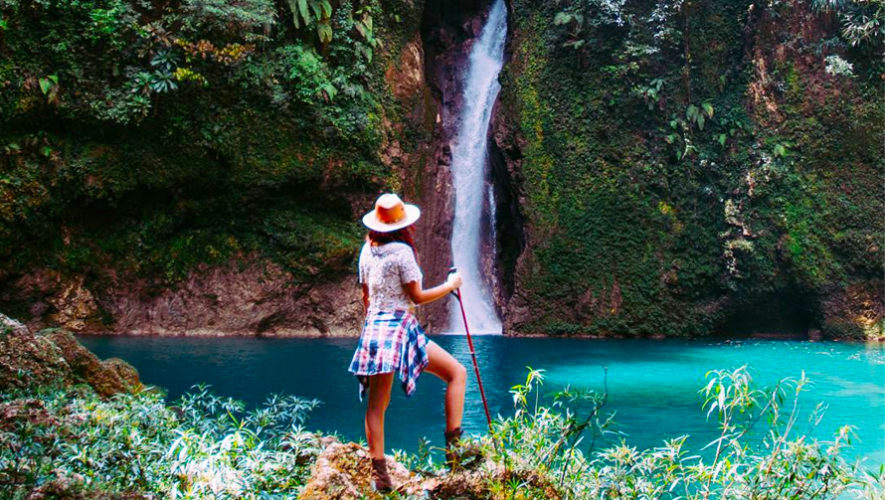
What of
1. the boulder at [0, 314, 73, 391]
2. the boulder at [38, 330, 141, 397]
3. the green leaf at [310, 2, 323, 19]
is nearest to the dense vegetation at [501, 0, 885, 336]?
the green leaf at [310, 2, 323, 19]

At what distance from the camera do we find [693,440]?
6.85m

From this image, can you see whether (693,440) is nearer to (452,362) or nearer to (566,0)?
(452,362)

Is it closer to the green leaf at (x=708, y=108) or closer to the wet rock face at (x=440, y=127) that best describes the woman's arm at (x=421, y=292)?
the wet rock face at (x=440, y=127)

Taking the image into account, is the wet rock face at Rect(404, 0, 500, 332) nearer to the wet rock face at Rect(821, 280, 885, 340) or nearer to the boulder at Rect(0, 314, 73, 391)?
the wet rock face at Rect(821, 280, 885, 340)

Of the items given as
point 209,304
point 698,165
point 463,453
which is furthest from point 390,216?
point 698,165

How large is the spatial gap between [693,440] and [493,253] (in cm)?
1276

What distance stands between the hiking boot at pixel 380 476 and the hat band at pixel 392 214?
1.32m

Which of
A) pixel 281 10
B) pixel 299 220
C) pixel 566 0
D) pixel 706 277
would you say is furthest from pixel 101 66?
pixel 706 277

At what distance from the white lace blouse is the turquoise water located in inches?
87.2

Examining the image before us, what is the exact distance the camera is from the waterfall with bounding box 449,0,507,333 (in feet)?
62.5

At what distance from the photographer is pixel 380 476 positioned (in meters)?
3.90

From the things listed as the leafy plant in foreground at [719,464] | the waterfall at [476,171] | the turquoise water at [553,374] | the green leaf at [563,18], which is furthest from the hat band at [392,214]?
the green leaf at [563,18]

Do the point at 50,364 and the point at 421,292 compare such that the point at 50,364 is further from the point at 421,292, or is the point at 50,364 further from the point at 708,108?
the point at 708,108

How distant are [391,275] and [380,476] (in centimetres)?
110
